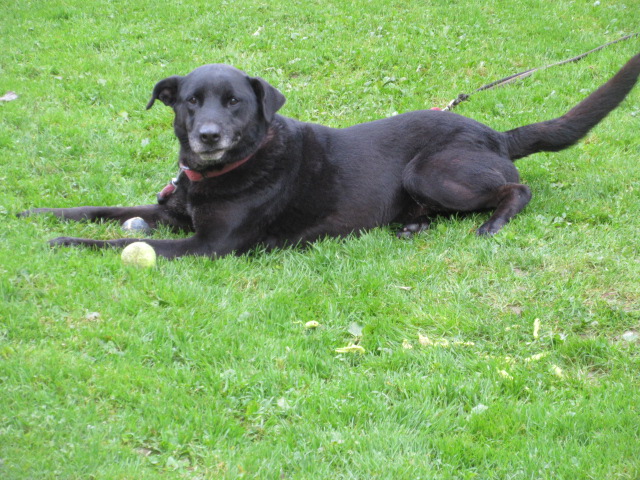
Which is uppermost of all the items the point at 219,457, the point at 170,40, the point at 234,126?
the point at 170,40

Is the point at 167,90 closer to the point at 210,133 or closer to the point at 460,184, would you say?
the point at 210,133

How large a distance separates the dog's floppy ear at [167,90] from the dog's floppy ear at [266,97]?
0.60m

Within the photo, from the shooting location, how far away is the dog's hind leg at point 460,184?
17.7ft

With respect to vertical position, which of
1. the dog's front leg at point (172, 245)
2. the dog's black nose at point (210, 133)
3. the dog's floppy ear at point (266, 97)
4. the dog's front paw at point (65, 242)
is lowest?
the dog's front leg at point (172, 245)

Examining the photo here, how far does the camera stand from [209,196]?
16.6ft

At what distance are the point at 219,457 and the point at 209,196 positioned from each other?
99.2 inches

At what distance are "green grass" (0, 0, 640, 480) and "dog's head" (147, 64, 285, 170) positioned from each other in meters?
0.81

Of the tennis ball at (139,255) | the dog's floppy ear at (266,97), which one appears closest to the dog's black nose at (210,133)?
the dog's floppy ear at (266,97)

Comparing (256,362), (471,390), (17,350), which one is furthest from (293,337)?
(17,350)

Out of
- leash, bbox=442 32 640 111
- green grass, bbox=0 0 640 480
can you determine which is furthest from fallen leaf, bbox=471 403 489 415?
leash, bbox=442 32 640 111

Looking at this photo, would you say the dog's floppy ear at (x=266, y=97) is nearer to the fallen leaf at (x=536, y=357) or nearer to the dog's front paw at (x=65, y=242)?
the dog's front paw at (x=65, y=242)

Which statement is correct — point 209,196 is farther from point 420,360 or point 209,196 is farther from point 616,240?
point 616,240

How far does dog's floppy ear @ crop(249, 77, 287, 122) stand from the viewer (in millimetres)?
4996

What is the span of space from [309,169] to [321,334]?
71.9 inches
